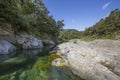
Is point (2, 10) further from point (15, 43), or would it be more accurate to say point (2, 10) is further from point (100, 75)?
point (100, 75)

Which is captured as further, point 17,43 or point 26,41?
point 26,41

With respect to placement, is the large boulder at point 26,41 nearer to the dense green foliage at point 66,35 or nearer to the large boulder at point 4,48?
the large boulder at point 4,48

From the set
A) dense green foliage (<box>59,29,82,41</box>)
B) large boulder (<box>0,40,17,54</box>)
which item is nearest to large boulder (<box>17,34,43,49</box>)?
large boulder (<box>0,40,17,54</box>)

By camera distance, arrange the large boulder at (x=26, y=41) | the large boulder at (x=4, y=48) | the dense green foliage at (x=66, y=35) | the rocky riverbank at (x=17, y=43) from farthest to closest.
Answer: the dense green foliage at (x=66, y=35), the large boulder at (x=26, y=41), the rocky riverbank at (x=17, y=43), the large boulder at (x=4, y=48)

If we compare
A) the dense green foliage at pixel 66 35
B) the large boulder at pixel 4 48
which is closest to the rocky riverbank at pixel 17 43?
the large boulder at pixel 4 48

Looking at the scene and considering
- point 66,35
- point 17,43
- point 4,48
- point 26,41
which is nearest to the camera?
point 4,48

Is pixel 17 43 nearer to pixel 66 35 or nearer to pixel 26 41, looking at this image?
pixel 26 41

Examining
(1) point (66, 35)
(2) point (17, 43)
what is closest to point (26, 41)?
(2) point (17, 43)

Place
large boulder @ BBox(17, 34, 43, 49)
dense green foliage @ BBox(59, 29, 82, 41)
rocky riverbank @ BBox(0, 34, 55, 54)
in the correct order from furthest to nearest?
dense green foliage @ BBox(59, 29, 82, 41)
large boulder @ BBox(17, 34, 43, 49)
rocky riverbank @ BBox(0, 34, 55, 54)

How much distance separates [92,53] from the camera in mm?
18375

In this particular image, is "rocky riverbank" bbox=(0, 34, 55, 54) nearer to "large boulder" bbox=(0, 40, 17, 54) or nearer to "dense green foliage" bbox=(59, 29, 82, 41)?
"large boulder" bbox=(0, 40, 17, 54)

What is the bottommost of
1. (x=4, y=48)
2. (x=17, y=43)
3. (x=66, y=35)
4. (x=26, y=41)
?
(x=4, y=48)

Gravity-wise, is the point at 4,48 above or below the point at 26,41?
below

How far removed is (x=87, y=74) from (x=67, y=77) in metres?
2.21
